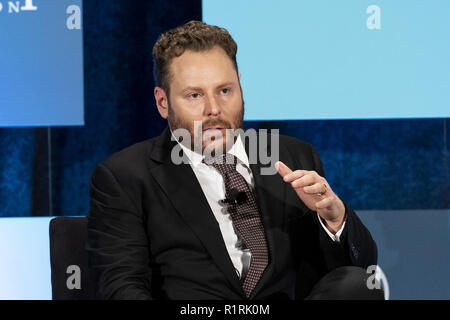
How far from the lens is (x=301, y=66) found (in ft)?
8.44

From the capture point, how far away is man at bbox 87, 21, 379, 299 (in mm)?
1604

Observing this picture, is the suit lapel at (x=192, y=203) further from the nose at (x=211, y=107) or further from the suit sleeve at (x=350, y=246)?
the suit sleeve at (x=350, y=246)

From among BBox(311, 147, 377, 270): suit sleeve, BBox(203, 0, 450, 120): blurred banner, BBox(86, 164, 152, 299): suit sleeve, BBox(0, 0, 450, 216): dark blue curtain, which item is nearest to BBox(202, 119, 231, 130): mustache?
BBox(86, 164, 152, 299): suit sleeve

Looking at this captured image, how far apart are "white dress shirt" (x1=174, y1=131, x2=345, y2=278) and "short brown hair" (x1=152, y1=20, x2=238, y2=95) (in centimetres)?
24

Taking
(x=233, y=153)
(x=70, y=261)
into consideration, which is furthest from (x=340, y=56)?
(x=70, y=261)

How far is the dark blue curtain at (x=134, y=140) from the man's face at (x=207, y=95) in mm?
1030

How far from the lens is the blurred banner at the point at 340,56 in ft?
8.35

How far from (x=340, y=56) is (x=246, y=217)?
1158 millimetres

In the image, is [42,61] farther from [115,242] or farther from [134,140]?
[115,242]

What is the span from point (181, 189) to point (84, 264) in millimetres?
384

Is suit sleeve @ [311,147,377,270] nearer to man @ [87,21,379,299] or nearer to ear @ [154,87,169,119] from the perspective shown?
man @ [87,21,379,299]

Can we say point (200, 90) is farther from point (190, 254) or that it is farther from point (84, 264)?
point (84, 264)

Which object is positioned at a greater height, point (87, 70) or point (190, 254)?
point (87, 70)
